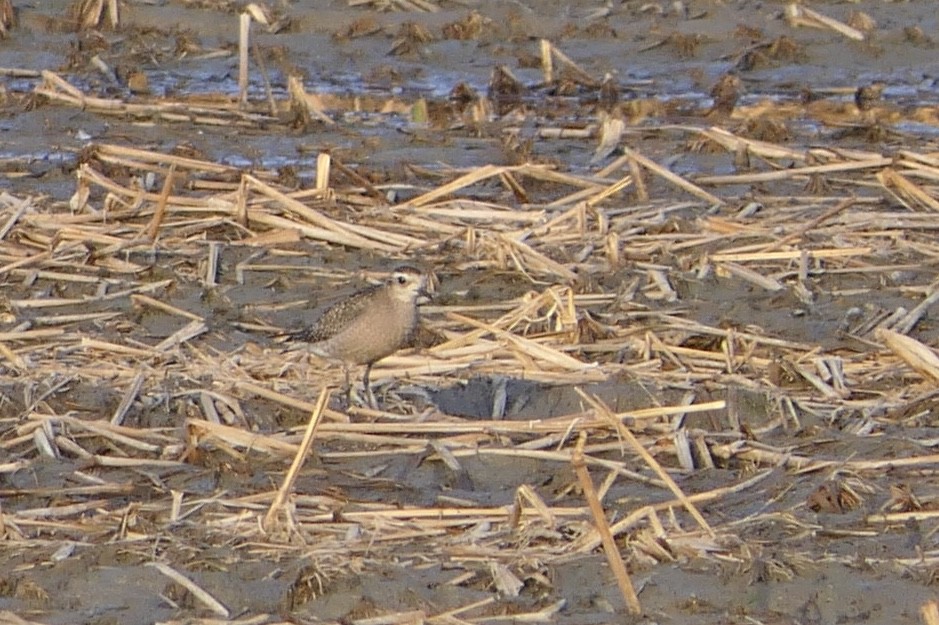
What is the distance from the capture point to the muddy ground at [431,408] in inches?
234

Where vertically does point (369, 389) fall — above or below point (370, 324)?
below

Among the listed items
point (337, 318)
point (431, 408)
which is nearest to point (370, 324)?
point (337, 318)

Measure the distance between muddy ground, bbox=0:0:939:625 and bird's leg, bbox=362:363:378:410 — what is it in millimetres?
173

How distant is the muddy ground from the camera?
595 centimetres

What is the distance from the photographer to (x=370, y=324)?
321 inches

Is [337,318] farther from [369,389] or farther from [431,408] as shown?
[431,408]

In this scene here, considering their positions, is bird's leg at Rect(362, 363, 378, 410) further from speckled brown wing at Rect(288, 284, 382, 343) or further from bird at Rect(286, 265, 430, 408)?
speckled brown wing at Rect(288, 284, 382, 343)

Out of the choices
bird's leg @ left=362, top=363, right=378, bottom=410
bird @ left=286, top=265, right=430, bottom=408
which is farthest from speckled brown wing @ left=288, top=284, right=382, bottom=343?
bird's leg @ left=362, top=363, right=378, bottom=410

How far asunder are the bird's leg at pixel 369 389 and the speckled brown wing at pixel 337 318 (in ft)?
0.66

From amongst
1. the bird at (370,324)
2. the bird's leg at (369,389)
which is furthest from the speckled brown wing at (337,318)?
the bird's leg at (369,389)

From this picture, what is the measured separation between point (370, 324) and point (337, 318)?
196mm

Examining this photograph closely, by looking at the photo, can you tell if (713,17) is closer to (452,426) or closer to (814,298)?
(814,298)

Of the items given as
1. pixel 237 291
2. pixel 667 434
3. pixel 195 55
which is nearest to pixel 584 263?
pixel 237 291

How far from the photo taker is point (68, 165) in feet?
40.1
